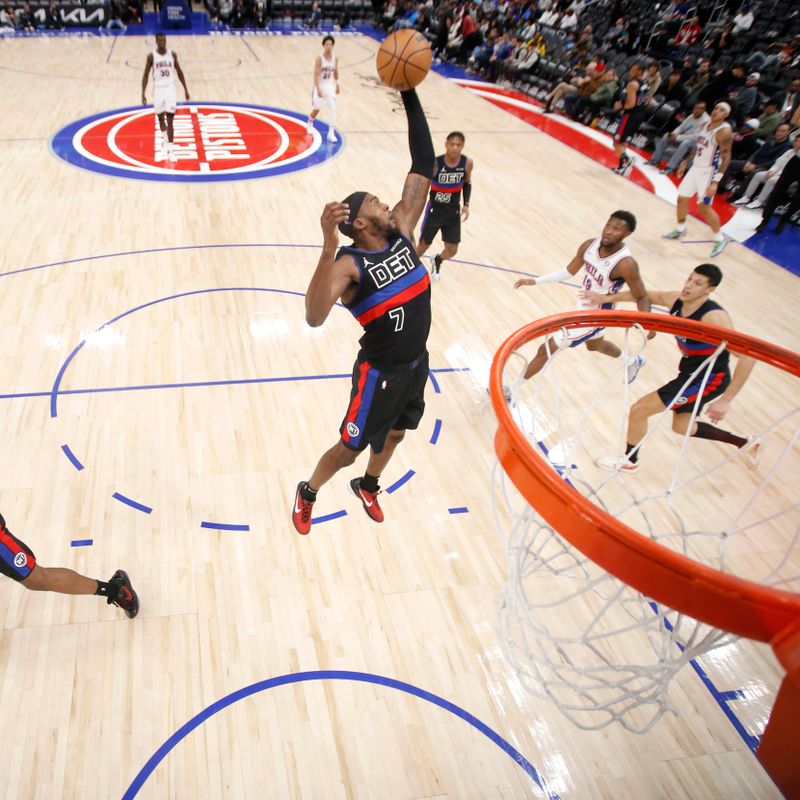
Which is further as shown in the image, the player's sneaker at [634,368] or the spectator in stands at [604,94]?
the spectator in stands at [604,94]

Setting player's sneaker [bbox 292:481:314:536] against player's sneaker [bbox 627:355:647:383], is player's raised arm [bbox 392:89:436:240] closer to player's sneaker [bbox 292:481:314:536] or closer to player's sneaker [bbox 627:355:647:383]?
player's sneaker [bbox 292:481:314:536]

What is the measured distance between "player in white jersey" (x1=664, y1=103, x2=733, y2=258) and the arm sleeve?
5829mm

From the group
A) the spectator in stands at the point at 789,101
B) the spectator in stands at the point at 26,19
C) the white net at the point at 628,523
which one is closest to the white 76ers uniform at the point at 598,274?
the white net at the point at 628,523

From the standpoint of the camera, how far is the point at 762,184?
9758mm

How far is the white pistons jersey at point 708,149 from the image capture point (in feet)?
25.1

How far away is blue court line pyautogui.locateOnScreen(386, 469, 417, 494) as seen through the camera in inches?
169

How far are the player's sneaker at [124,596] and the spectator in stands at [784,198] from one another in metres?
9.41

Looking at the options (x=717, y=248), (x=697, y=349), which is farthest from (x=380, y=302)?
(x=717, y=248)

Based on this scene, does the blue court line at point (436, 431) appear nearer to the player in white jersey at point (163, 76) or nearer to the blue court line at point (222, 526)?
the blue court line at point (222, 526)

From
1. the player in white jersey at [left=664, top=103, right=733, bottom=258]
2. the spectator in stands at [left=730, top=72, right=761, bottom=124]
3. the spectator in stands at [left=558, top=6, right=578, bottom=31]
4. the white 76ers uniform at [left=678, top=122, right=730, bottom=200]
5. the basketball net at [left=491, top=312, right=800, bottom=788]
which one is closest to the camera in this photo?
the basketball net at [left=491, top=312, right=800, bottom=788]

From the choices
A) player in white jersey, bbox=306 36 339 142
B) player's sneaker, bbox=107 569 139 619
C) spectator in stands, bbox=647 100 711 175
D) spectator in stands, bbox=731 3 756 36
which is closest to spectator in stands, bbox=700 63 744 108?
spectator in stands, bbox=647 100 711 175

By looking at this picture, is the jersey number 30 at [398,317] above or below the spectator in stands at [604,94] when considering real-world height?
above

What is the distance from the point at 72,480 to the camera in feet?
13.5

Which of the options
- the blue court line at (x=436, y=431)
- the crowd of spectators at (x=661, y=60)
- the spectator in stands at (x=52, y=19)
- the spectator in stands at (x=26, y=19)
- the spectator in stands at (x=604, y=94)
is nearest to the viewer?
the blue court line at (x=436, y=431)
